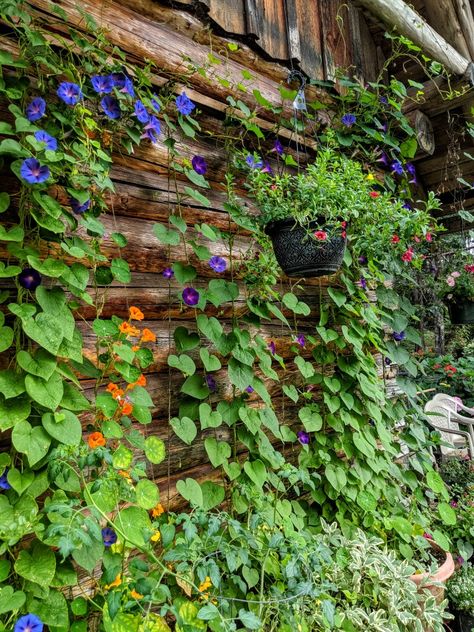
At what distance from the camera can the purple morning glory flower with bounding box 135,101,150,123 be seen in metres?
1.22

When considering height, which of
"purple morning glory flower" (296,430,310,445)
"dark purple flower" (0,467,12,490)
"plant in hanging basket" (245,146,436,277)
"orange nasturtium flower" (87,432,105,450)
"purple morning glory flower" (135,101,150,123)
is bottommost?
"purple morning glory flower" (296,430,310,445)

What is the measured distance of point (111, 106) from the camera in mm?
1186

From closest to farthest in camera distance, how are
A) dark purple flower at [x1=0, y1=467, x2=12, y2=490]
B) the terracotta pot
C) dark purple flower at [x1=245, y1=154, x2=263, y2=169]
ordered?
dark purple flower at [x1=0, y1=467, x2=12, y2=490] < the terracotta pot < dark purple flower at [x1=245, y1=154, x2=263, y2=169]

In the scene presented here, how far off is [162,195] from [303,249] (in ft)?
1.68

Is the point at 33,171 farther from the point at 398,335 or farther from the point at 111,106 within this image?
the point at 398,335

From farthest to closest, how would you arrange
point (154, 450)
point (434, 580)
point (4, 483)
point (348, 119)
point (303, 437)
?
1. point (348, 119)
2. point (303, 437)
3. point (434, 580)
4. point (154, 450)
5. point (4, 483)

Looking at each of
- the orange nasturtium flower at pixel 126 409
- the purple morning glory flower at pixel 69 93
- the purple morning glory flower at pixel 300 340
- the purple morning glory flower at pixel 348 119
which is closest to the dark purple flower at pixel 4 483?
the orange nasturtium flower at pixel 126 409

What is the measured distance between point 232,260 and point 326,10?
1.53 m

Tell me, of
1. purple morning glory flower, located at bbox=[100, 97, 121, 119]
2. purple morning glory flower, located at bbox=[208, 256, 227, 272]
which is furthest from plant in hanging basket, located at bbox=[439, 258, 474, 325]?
purple morning glory flower, located at bbox=[100, 97, 121, 119]

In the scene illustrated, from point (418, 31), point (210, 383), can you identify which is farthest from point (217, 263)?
point (418, 31)

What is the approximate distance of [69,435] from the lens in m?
0.95

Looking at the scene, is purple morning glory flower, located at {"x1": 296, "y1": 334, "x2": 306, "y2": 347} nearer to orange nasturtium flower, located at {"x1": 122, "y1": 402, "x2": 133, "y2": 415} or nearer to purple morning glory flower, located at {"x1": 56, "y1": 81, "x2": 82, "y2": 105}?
orange nasturtium flower, located at {"x1": 122, "y1": 402, "x2": 133, "y2": 415}

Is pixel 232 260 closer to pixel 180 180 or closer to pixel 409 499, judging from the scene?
pixel 180 180

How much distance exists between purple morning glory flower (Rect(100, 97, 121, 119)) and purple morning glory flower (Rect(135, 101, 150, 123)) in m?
0.05
